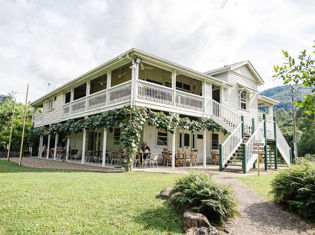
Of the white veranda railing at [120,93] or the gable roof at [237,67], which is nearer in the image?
the white veranda railing at [120,93]

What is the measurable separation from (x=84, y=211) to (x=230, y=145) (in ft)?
27.3

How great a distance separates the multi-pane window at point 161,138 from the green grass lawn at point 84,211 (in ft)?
26.7

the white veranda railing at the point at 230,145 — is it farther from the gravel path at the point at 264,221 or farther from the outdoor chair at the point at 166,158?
the gravel path at the point at 264,221

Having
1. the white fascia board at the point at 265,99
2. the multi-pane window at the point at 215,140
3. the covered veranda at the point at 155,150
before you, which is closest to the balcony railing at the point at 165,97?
the covered veranda at the point at 155,150

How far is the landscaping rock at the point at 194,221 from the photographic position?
344 cm

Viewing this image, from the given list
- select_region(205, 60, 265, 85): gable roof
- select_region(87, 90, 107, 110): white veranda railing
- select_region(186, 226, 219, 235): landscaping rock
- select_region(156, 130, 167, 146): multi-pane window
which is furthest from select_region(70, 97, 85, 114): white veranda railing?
select_region(186, 226, 219, 235): landscaping rock

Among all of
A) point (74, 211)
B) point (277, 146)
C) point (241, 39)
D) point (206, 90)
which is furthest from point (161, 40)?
point (74, 211)

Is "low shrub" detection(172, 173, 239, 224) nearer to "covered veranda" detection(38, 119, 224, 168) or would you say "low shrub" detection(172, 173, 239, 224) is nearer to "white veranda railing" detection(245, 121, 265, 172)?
"white veranda railing" detection(245, 121, 265, 172)

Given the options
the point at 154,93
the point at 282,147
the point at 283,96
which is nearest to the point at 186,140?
the point at 154,93

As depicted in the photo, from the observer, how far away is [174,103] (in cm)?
1180

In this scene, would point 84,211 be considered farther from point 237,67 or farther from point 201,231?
point 237,67

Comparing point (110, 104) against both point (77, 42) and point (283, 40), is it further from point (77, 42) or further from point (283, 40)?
point (283, 40)

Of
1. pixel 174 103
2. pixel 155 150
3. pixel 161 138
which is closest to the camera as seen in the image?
pixel 174 103

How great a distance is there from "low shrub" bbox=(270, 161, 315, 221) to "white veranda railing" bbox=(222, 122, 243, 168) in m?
5.30
